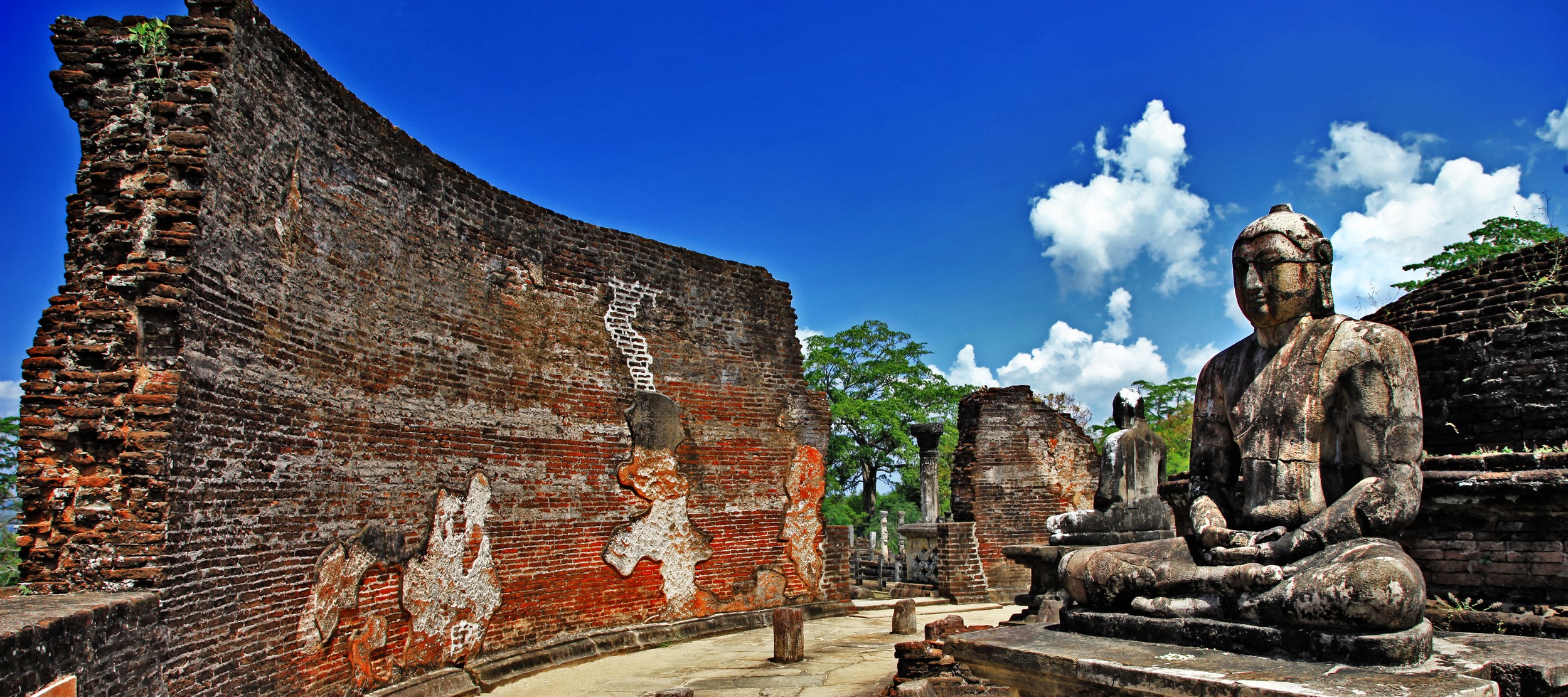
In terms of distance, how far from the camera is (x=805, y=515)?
10.9 m

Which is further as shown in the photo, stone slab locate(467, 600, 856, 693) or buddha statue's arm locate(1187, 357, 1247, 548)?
stone slab locate(467, 600, 856, 693)

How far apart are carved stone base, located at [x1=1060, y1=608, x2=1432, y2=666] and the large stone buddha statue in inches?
2.0

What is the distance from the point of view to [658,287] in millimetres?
9922

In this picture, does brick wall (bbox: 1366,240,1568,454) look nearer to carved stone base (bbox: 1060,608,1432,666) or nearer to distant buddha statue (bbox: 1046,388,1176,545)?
distant buddha statue (bbox: 1046,388,1176,545)

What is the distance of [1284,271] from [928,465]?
1370 cm

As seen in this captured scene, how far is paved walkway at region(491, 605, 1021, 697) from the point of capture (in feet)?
22.1

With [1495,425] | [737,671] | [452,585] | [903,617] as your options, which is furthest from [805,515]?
[1495,425]

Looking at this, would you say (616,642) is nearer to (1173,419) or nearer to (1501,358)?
(1501,358)

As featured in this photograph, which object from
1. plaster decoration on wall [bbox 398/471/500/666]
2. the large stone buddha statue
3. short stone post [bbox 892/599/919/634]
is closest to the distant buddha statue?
short stone post [bbox 892/599/919/634]

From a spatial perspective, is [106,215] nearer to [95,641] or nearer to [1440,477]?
[95,641]

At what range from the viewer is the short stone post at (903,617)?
9.54 m

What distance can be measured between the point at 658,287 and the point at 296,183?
4.42 metres

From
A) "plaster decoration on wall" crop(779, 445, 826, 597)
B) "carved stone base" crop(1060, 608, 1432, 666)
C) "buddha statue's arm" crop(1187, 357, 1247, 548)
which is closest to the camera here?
"carved stone base" crop(1060, 608, 1432, 666)

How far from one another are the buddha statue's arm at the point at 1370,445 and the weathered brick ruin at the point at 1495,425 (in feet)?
4.04
